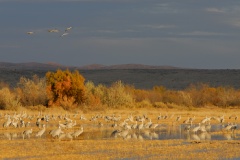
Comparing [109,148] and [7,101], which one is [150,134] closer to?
[109,148]

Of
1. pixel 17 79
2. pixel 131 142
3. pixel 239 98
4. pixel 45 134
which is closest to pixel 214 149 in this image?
pixel 131 142

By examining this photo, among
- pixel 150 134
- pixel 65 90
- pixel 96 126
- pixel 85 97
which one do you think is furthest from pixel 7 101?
pixel 150 134

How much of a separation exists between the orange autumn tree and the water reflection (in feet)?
44.3

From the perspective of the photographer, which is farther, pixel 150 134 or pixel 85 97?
pixel 85 97

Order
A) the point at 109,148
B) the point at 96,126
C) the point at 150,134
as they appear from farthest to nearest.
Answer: the point at 96,126 → the point at 150,134 → the point at 109,148

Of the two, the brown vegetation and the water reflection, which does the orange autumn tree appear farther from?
the water reflection

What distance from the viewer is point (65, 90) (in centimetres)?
4475

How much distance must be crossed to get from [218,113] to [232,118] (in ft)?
16.3

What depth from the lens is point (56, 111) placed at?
141 ft

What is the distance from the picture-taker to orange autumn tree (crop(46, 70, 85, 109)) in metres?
44.3

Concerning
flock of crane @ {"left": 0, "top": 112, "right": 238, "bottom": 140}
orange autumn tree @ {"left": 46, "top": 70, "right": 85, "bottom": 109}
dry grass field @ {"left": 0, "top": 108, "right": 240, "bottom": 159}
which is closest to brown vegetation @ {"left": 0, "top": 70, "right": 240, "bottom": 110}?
orange autumn tree @ {"left": 46, "top": 70, "right": 85, "bottom": 109}

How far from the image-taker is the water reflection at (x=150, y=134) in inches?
1017

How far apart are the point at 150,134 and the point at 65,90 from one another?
18.1 meters

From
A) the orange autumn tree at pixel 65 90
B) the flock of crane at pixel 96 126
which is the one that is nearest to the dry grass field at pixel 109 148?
the flock of crane at pixel 96 126
